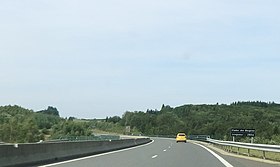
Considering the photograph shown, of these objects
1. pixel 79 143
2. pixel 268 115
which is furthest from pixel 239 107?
pixel 79 143

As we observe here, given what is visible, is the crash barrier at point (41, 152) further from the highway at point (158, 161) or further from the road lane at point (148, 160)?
the road lane at point (148, 160)

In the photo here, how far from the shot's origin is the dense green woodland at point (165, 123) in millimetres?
110812

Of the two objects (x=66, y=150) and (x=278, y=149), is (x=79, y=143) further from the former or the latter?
(x=278, y=149)

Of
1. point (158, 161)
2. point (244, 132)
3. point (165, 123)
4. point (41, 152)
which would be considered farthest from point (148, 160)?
point (165, 123)

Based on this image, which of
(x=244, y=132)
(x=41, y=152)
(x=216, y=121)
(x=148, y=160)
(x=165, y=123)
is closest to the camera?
(x=41, y=152)

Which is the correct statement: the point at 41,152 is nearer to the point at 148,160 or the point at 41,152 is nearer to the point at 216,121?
the point at 148,160

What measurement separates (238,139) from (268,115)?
60627 millimetres

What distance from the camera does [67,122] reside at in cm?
14538

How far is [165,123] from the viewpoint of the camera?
607 ft

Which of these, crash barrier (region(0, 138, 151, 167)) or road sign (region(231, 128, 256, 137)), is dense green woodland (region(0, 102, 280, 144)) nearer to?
road sign (region(231, 128, 256, 137))

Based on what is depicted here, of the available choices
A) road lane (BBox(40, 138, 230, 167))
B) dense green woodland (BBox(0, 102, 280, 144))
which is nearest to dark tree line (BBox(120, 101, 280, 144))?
dense green woodland (BBox(0, 102, 280, 144))

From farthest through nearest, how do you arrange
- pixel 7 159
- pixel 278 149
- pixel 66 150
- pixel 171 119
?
pixel 171 119, pixel 66 150, pixel 278 149, pixel 7 159

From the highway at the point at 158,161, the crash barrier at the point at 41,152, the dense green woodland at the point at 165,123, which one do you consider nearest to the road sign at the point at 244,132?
the dense green woodland at the point at 165,123

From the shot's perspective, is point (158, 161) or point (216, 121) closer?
point (158, 161)
